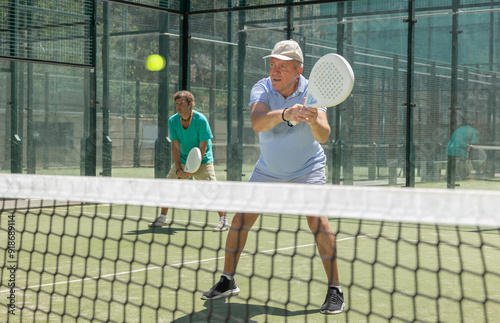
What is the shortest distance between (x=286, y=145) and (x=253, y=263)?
80 centimetres

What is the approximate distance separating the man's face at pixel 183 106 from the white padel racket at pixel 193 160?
0.40m

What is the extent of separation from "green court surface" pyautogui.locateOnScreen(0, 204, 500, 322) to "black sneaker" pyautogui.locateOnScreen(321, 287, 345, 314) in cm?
5

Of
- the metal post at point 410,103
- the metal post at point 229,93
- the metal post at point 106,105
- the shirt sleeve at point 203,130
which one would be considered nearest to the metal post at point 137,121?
the metal post at point 106,105

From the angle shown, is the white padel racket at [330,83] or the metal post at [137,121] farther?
the metal post at [137,121]

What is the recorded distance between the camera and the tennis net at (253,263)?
102 inches

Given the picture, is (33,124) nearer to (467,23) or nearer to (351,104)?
(351,104)

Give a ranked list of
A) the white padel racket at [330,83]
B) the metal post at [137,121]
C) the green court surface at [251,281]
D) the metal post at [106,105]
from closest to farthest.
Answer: the white padel racket at [330,83] → the green court surface at [251,281] → the metal post at [106,105] → the metal post at [137,121]

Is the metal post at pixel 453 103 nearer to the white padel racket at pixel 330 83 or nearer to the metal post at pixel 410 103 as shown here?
the metal post at pixel 410 103

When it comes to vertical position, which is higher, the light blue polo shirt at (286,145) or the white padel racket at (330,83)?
Result: the white padel racket at (330,83)

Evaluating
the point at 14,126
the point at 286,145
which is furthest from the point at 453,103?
the point at 286,145

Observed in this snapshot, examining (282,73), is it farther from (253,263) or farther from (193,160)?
(193,160)

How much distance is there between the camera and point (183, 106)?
7.48 m

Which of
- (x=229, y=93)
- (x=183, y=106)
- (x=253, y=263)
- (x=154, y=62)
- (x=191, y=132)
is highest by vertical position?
(x=154, y=62)

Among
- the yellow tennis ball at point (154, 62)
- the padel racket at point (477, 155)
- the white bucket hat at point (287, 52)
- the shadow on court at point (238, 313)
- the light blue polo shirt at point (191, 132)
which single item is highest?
the yellow tennis ball at point (154, 62)
